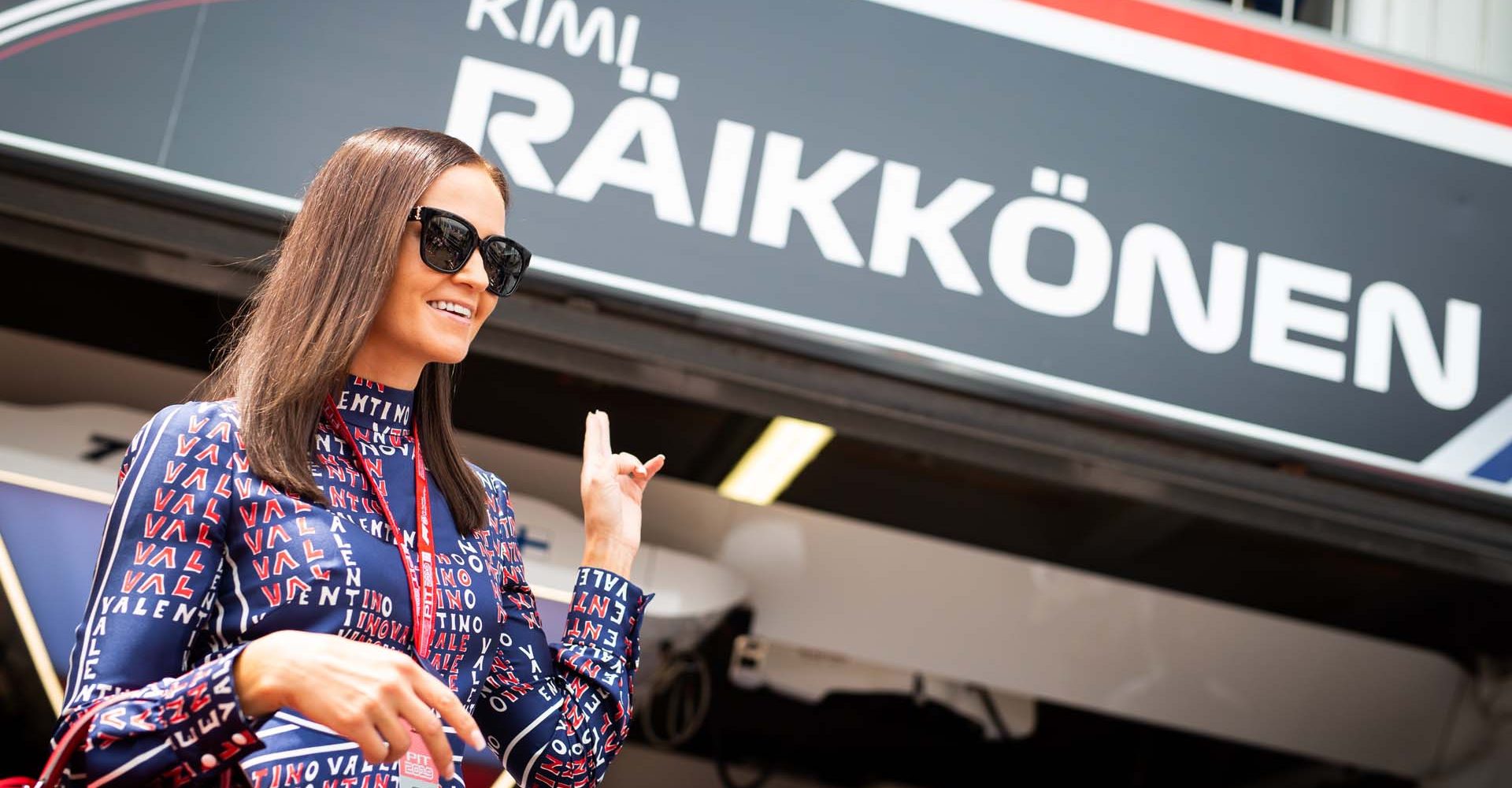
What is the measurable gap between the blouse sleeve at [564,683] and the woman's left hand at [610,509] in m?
0.02

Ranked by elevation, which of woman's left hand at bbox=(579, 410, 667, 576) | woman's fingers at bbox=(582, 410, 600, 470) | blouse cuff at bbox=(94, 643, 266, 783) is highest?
woman's fingers at bbox=(582, 410, 600, 470)

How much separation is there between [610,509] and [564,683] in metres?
0.16

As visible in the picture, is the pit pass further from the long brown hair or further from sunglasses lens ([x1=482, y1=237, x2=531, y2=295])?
sunglasses lens ([x1=482, y1=237, x2=531, y2=295])

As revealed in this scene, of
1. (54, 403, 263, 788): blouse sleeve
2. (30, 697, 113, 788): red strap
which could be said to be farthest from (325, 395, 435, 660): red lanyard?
(30, 697, 113, 788): red strap

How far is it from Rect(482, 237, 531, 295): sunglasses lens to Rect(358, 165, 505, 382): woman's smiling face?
11 mm

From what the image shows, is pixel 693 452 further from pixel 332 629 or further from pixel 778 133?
pixel 332 629

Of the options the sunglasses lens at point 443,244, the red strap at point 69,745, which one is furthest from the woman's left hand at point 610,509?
the red strap at point 69,745

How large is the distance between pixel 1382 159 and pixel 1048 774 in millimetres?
2653

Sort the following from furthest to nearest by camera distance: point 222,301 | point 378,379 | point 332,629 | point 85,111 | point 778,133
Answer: point 222,301 < point 778,133 < point 85,111 < point 378,379 < point 332,629

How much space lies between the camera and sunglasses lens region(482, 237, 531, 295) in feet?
3.94

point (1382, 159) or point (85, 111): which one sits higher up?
point (1382, 159)

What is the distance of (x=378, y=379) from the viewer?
3.93 ft

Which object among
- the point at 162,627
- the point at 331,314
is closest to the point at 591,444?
the point at 331,314

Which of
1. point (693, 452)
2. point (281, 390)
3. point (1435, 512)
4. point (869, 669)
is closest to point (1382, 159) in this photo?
point (1435, 512)
